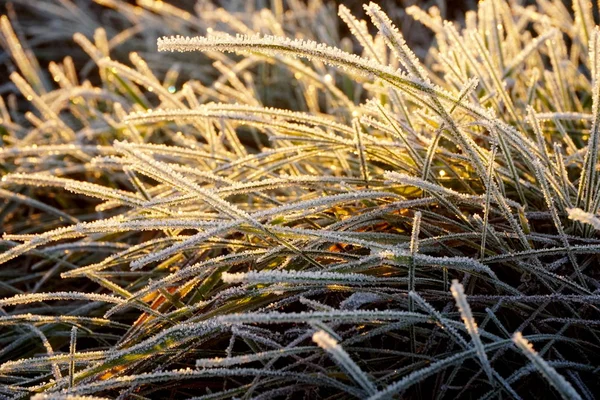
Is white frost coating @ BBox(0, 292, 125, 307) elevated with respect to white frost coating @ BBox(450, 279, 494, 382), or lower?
lower

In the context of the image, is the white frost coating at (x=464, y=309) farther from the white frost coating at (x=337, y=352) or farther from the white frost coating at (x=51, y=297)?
the white frost coating at (x=51, y=297)

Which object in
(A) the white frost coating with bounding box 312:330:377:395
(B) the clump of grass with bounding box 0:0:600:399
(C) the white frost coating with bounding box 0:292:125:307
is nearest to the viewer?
(A) the white frost coating with bounding box 312:330:377:395

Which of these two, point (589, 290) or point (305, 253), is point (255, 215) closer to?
point (305, 253)

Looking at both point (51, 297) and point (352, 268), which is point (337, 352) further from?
point (51, 297)

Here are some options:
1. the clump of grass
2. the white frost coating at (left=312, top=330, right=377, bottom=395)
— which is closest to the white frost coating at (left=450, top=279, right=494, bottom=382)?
the clump of grass

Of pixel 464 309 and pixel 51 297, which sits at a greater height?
pixel 464 309

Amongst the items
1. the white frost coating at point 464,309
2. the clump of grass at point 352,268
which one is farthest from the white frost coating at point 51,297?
the white frost coating at point 464,309

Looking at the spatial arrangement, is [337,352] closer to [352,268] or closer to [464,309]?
[464,309]

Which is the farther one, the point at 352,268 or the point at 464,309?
the point at 352,268

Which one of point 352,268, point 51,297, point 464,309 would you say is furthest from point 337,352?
point 51,297

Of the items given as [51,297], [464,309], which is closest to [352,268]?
[464,309]

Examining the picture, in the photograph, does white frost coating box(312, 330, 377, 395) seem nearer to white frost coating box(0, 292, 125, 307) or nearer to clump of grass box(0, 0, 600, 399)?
clump of grass box(0, 0, 600, 399)
